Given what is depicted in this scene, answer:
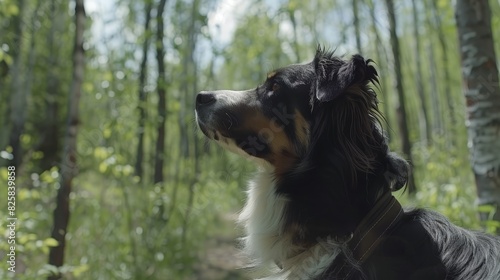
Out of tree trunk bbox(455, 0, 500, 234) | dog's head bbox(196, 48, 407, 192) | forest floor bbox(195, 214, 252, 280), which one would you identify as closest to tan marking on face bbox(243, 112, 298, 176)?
dog's head bbox(196, 48, 407, 192)

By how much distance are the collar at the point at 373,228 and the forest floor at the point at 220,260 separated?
345 centimetres

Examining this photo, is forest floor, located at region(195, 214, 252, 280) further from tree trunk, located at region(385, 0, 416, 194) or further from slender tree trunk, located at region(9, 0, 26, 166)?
slender tree trunk, located at region(9, 0, 26, 166)

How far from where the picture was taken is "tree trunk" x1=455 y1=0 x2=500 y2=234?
13.0 ft

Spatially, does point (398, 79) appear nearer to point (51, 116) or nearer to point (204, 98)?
point (204, 98)

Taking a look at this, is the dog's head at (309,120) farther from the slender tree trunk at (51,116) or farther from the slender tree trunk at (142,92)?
the slender tree trunk at (51,116)

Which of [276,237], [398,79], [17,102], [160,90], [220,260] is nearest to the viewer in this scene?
[276,237]

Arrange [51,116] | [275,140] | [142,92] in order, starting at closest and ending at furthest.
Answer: [275,140] < [142,92] < [51,116]

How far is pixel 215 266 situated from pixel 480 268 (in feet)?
19.2

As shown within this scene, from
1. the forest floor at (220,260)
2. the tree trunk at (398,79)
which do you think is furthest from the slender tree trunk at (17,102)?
the tree trunk at (398,79)

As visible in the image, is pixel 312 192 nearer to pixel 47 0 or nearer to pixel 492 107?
pixel 492 107

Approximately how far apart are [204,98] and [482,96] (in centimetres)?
226

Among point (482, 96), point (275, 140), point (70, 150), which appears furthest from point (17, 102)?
point (482, 96)

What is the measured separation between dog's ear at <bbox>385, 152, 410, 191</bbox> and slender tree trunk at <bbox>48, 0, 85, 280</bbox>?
2910mm

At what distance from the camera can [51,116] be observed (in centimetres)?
1438
